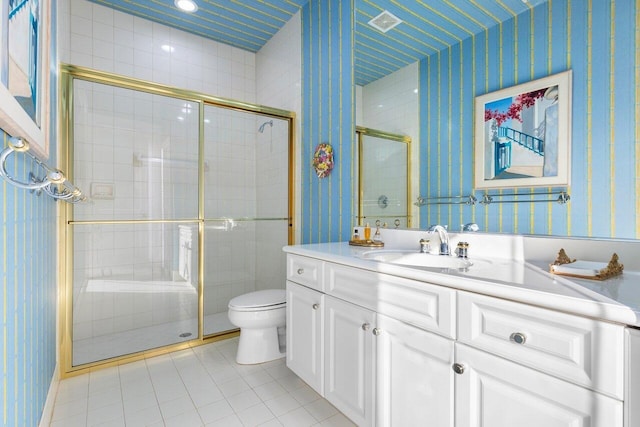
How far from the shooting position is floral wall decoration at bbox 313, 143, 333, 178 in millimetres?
2248

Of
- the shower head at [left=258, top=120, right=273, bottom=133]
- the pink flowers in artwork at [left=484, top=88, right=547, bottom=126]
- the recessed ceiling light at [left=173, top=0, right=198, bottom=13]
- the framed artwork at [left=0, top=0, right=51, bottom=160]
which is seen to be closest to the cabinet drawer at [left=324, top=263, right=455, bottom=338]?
the pink flowers in artwork at [left=484, top=88, right=547, bottom=126]

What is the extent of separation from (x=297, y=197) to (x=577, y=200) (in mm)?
1903

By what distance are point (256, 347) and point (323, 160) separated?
1.36 meters

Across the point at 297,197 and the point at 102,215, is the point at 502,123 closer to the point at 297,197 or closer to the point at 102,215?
the point at 297,197

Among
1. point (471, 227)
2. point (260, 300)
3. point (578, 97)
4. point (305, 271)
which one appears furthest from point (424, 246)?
point (260, 300)

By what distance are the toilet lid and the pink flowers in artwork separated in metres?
1.60

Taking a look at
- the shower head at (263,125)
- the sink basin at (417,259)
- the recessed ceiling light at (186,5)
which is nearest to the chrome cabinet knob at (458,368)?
the sink basin at (417,259)

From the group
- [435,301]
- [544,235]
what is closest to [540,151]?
[544,235]

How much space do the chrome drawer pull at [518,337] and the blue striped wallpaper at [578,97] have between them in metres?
0.58

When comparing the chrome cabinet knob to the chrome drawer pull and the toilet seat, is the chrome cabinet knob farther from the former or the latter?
the toilet seat

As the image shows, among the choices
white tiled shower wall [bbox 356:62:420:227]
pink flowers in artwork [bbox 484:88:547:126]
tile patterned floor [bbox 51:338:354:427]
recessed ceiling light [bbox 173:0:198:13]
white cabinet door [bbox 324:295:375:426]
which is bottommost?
tile patterned floor [bbox 51:338:354:427]

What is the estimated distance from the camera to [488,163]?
136cm

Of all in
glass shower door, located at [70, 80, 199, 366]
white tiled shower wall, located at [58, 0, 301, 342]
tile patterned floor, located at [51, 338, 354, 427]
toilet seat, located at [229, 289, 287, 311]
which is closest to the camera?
tile patterned floor, located at [51, 338, 354, 427]

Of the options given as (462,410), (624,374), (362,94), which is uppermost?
(362,94)
